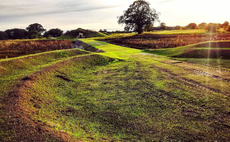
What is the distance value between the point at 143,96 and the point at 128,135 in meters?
2.33

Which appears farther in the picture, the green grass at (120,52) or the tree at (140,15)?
the tree at (140,15)

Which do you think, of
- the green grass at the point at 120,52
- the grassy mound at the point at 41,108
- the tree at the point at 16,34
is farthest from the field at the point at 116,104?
the tree at the point at 16,34

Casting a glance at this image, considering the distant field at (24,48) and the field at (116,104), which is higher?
the distant field at (24,48)

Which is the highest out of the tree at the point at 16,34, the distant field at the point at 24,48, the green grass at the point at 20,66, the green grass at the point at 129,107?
the tree at the point at 16,34

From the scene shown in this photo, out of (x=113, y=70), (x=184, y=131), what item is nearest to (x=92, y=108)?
(x=184, y=131)

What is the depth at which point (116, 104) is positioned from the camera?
6.10 metres

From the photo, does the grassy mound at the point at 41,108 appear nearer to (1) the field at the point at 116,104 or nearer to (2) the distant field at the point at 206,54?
(1) the field at the point at 116,104

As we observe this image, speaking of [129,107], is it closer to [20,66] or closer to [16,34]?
[20,66]

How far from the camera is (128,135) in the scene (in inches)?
176

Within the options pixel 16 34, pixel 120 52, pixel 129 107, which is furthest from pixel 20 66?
pixel 16 34

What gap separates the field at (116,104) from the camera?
4.36 metres

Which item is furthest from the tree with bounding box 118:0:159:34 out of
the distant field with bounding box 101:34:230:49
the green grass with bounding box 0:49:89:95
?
the green grass with bounding box 0:49:89:95

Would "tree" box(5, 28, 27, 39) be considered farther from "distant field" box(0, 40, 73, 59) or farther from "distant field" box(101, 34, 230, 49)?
"distant field" box(101, 34, 230, 49)

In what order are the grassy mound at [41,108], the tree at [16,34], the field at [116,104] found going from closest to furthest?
the grassy mound at [41,108], the field at [116,104], the tree at [16,34]
